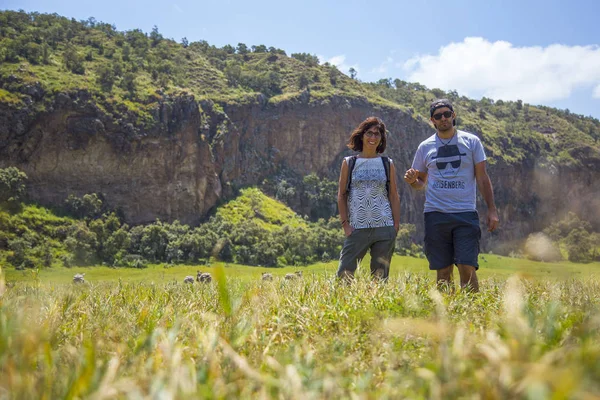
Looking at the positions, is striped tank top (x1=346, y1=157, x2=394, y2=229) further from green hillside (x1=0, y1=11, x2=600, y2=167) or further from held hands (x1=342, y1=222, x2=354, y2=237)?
green hillside (x1=0, y1=11, x2=600, y2=167)

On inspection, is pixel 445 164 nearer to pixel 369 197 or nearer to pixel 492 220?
pixel 492 220

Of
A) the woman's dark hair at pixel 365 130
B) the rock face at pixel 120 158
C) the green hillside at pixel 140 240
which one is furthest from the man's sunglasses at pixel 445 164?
the rock face at pixel 120 158

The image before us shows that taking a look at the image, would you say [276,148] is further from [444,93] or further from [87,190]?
[444,93]

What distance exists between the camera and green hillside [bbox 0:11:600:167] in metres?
56.8

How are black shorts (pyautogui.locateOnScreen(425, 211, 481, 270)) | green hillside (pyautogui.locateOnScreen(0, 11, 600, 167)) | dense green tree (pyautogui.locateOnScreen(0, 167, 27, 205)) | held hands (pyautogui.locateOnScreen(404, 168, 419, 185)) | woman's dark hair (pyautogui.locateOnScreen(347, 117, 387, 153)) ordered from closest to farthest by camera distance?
1. black shorts (pyautogui.locateOnScreen(425, 211, 481, 270))
2. held hands (pyautogui.locateOnScreen(404, 168, 419, 185))
3. woman's dark hair (pyautogui.locateOnScreen(347, 117, 387, 153))
4. dense green tree (pyautogui.locateOnScreen(0, 167, 27, 205))
5. green hillside (pyautogui.locateOnScreen(0, 11, 600, 167))

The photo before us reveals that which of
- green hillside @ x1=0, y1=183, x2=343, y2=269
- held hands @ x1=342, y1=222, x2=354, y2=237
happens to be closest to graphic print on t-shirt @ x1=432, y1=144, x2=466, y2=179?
held hands @ x1=342, y1=222, x2=354, y2=237

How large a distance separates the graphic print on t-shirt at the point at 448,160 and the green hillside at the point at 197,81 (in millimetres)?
56687

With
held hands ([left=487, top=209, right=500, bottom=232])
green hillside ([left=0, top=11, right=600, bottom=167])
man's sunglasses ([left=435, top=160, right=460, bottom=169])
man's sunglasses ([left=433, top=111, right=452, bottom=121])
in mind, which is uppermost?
green hillside ([left=0, top=11, right=600, bottom=167])

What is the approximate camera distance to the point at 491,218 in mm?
5371

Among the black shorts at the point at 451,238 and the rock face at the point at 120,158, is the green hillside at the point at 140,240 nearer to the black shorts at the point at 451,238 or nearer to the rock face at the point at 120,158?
the rock face at the point at 120,158

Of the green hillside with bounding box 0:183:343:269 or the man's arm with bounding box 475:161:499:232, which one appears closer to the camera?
the man's arm with bounding box 475:161:499:232

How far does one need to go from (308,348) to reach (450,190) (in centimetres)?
394

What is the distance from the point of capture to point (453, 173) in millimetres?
5379

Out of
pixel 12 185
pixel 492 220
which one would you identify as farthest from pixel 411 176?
pixel 12 185
